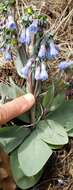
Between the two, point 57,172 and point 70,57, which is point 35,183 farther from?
point 70,57

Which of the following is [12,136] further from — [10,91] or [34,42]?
[34,42]

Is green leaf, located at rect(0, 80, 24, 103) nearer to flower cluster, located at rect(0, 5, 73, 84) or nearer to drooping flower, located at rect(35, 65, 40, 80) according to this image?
flower cluster, located at rect(0, 5, 73, 84)

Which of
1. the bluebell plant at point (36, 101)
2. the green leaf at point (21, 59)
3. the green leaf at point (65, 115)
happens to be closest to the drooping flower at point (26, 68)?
the bluebell plant at point (36, 101)

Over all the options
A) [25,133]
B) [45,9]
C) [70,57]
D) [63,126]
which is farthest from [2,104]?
[45,9]

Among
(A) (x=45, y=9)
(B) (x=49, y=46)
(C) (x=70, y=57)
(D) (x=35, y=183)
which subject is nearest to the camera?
(B) (x=49, y=46)

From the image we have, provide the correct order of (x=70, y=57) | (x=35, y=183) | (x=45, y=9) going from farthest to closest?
(x=45, y=9)
(x=70, y=57)
(x=35, y=183)
